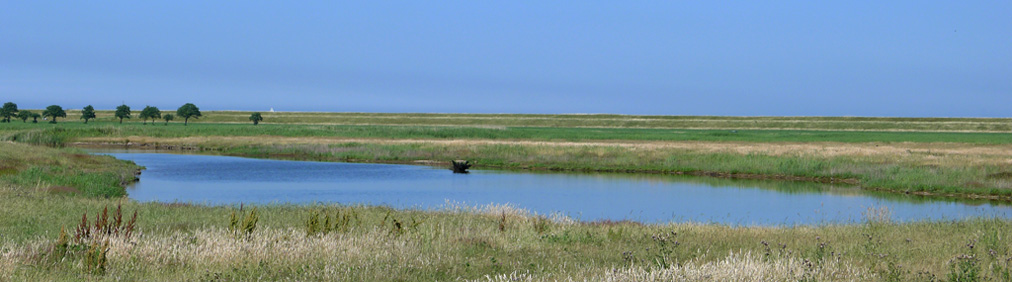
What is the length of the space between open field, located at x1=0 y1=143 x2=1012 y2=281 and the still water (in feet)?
23.5

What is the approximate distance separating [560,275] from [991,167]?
3612 centimetres

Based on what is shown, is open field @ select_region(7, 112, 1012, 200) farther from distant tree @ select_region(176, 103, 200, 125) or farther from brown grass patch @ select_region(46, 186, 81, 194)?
distant tree @ select_region(176, 103, 200, 125)

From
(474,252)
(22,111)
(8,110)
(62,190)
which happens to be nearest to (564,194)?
(62,190)

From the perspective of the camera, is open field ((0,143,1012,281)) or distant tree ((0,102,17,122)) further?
distant tree ((0,102,17,122))

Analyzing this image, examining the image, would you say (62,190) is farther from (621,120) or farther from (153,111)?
(621,120)

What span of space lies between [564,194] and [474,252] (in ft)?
67.3

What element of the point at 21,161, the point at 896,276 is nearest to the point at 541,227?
the point at 896,276

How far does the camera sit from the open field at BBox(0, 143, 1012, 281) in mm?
8352

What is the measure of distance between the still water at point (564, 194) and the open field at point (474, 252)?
23.5 ft

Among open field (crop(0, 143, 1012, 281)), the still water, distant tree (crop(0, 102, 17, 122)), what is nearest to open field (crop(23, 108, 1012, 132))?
distant tree (crop(0, 102, 17, 122))

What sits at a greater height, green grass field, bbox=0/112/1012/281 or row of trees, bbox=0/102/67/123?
green grass field, bbox=0/112/1012/281

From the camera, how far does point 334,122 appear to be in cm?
15025

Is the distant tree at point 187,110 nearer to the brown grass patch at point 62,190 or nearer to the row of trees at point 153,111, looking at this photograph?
the row of trees at point 153,111

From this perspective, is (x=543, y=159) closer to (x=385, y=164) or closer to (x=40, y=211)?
(x=385, y=164)
